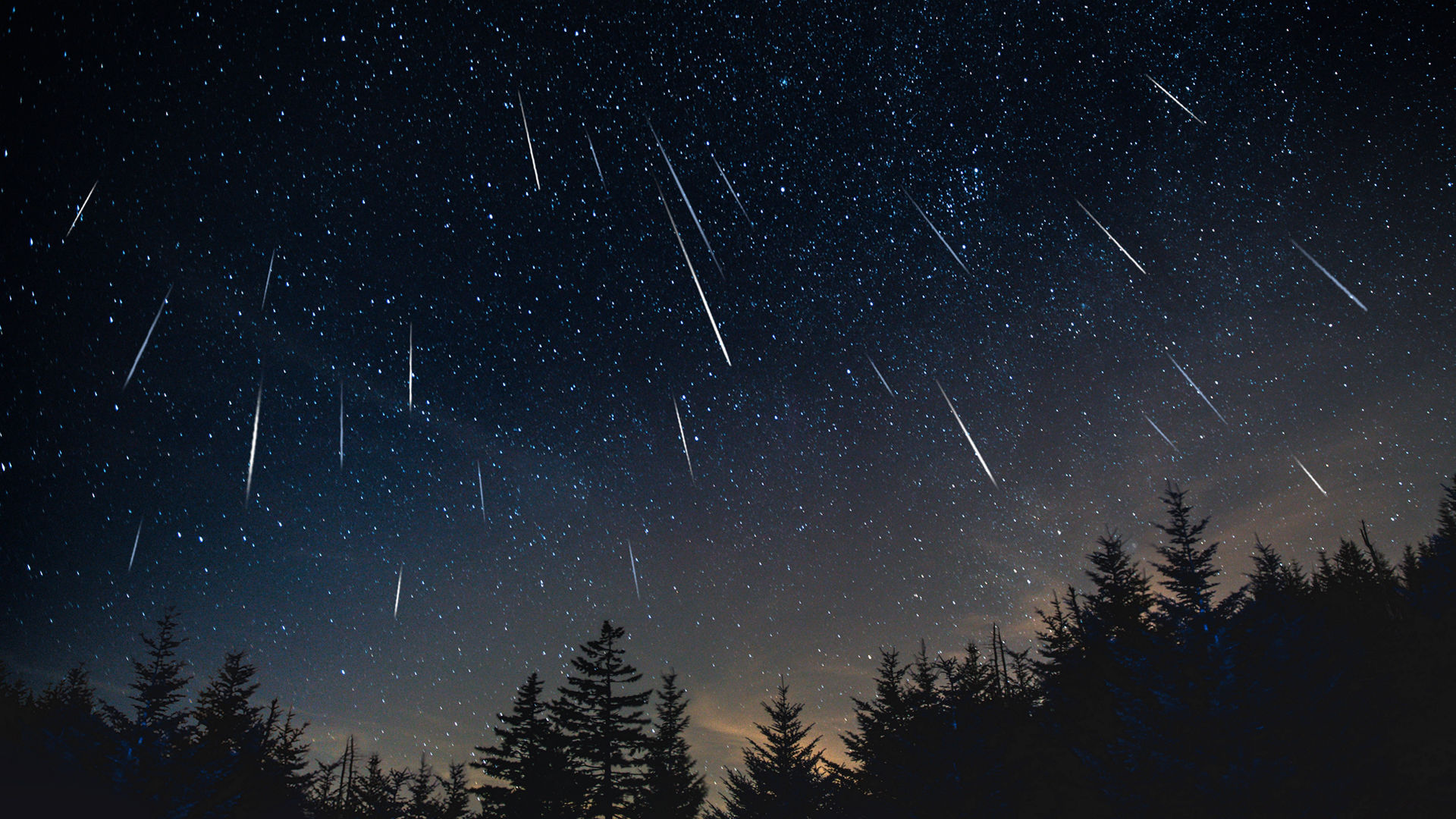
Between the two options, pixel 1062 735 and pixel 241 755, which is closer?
pixel 1062 735

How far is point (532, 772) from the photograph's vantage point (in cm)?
2591

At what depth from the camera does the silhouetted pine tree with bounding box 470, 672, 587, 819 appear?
82.5 ft

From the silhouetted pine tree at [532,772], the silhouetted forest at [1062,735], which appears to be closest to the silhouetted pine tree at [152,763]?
the silhouetted forest at [1062,735]

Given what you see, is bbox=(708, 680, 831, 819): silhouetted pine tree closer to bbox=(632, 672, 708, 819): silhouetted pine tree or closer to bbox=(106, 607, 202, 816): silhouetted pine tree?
bbox=(632, 672, 708, 819): silhouetted pine tree

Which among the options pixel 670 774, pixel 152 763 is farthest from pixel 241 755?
pixel 670 774

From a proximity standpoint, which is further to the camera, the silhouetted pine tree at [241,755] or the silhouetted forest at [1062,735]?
the silhouetted pine tree at [241,755]

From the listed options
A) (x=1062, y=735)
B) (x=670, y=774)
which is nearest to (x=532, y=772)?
(x=670, y=774)

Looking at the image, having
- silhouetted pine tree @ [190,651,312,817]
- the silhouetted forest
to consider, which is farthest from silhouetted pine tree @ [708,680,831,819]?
silhouetted pine tree @ [190,651,312,817]

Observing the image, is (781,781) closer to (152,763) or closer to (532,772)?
(532,772)

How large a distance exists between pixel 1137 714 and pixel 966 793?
620cm

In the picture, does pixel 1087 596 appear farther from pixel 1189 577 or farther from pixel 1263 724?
pixel 1263 724

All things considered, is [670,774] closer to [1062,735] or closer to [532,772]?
[532,772]

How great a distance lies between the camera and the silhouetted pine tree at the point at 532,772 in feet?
82.5

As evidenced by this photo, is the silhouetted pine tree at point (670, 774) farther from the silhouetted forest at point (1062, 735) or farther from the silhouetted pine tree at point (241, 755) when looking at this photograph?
the silhouetted pine tree at point (241, 755)
